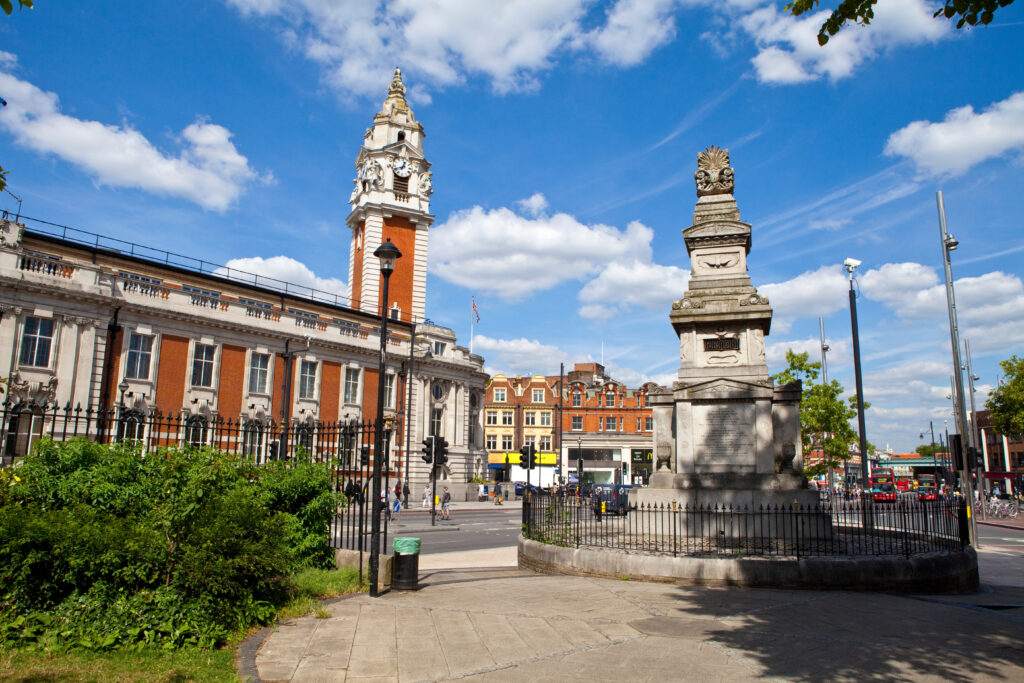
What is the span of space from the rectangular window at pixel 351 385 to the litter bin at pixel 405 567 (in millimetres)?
39417

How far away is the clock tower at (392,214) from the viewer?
6006 centimetres

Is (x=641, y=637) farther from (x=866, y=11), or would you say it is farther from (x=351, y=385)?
(x=351, y=385)

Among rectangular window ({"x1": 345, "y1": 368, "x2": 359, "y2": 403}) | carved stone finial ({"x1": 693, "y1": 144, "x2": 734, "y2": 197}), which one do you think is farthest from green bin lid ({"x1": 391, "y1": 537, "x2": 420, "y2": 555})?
rectangular window ({"x1": 345, "y1": 368, "x2": 359, "y2": 403})

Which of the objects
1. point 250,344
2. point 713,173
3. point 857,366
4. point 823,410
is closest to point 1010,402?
point 823,410

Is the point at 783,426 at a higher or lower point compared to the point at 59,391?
lower

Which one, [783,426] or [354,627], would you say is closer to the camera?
[354,627]

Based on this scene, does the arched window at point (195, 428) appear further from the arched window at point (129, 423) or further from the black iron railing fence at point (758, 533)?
the black iron railing fence at point (758, 533)

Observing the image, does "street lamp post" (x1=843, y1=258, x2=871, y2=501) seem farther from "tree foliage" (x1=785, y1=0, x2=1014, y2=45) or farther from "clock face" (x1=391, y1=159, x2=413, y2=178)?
"clock face" (x1=391, y1=159, x2=413, y2=178)

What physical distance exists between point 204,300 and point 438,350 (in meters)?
20.8

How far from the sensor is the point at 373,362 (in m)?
51.2

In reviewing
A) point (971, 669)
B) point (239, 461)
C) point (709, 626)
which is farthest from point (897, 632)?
point (239, 461)

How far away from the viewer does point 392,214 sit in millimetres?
60625

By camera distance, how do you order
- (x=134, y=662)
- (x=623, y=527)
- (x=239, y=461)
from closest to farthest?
1. (x=134, y=662)
2. (x=239, y=461)
3. (x=623, y=527)

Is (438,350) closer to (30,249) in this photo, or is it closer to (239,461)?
(30,249)
